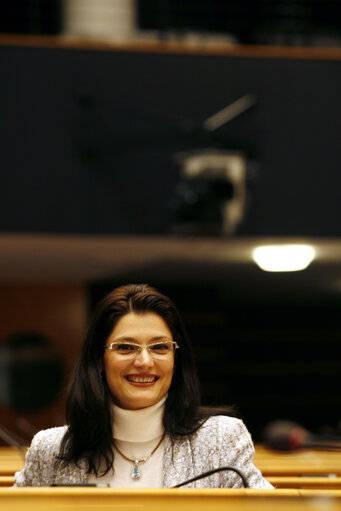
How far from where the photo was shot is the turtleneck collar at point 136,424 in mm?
1534

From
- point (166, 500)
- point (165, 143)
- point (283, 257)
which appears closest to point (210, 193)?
point (165, 143)

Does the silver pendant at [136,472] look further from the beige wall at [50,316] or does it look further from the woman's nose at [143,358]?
the beige wall at [50,316]

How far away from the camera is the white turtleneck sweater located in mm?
1519

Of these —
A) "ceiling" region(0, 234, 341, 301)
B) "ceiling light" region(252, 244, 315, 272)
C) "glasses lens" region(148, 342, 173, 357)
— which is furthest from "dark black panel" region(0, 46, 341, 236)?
"glasses lens" region(148, 342, 173, 357)

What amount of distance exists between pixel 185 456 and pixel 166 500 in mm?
649

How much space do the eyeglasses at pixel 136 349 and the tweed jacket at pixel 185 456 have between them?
21 centimetres

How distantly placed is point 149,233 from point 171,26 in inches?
84.7

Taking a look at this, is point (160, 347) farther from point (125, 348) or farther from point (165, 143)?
point (165, 143)

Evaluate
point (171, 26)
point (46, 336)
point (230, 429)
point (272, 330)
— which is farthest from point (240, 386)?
point (230, 429)

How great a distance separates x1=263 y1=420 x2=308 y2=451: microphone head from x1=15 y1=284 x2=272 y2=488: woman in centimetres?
21

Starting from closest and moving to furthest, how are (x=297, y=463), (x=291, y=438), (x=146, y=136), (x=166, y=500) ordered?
(x=166, y=500) < (x=291, y=438) < (x=297, y=463) < (x=146, y=136)

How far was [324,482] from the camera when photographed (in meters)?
1.44

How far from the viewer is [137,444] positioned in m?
1.55

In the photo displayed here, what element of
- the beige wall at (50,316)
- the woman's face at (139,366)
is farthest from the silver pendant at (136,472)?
the beige wall at (50,316)
